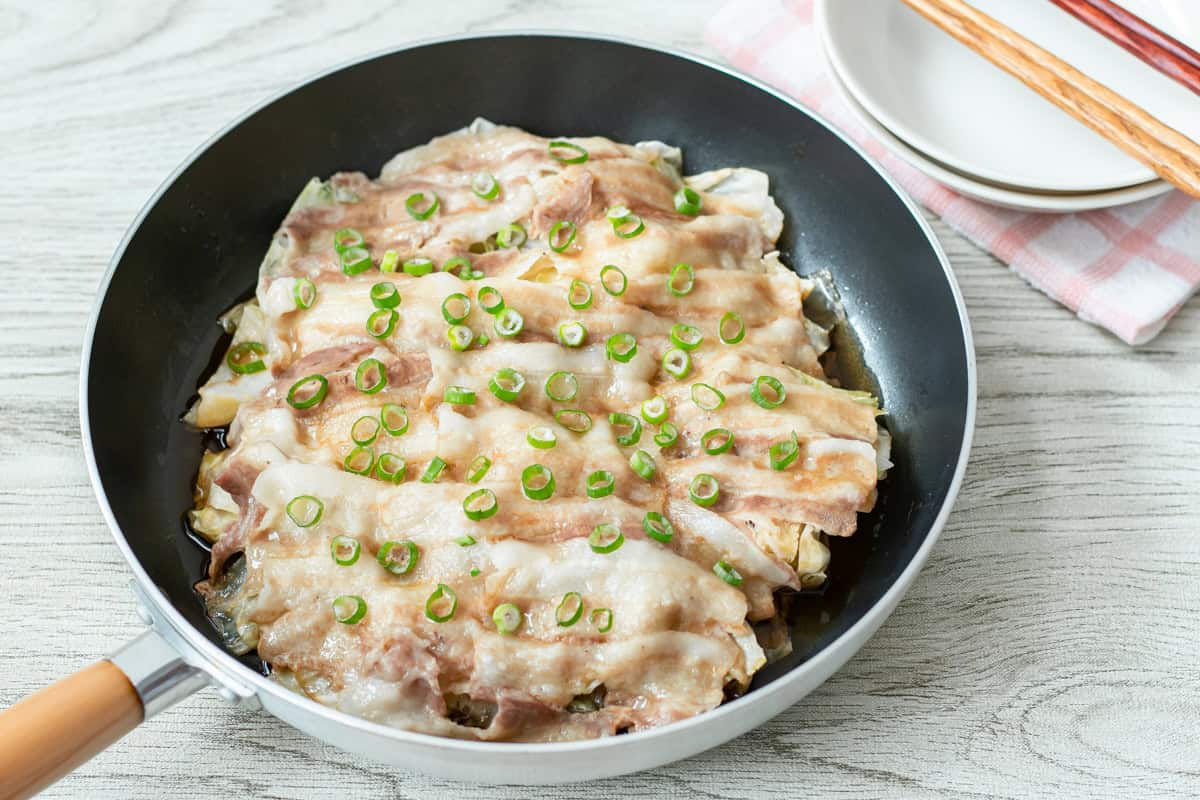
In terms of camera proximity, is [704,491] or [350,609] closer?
[350,609]

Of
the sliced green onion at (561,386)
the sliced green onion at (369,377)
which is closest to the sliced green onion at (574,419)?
the sliced green onion at (561,386)

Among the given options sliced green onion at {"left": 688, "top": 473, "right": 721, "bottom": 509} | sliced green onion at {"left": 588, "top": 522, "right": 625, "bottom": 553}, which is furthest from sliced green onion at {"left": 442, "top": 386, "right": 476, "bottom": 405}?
sliced green onion at {"left": 688, "top": 473, "right": 721, "bottom": 509}

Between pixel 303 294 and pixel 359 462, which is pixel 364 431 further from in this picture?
pixel 303 294

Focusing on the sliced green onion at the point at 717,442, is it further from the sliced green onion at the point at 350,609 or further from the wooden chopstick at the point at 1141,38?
the wooden chopstick at the point at 1141,38

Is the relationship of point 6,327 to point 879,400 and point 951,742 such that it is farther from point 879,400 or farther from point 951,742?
point 951,742

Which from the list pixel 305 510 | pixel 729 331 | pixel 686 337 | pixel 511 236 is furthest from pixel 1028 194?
pixel 305 510

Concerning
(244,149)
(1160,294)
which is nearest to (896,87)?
(1160,294)
